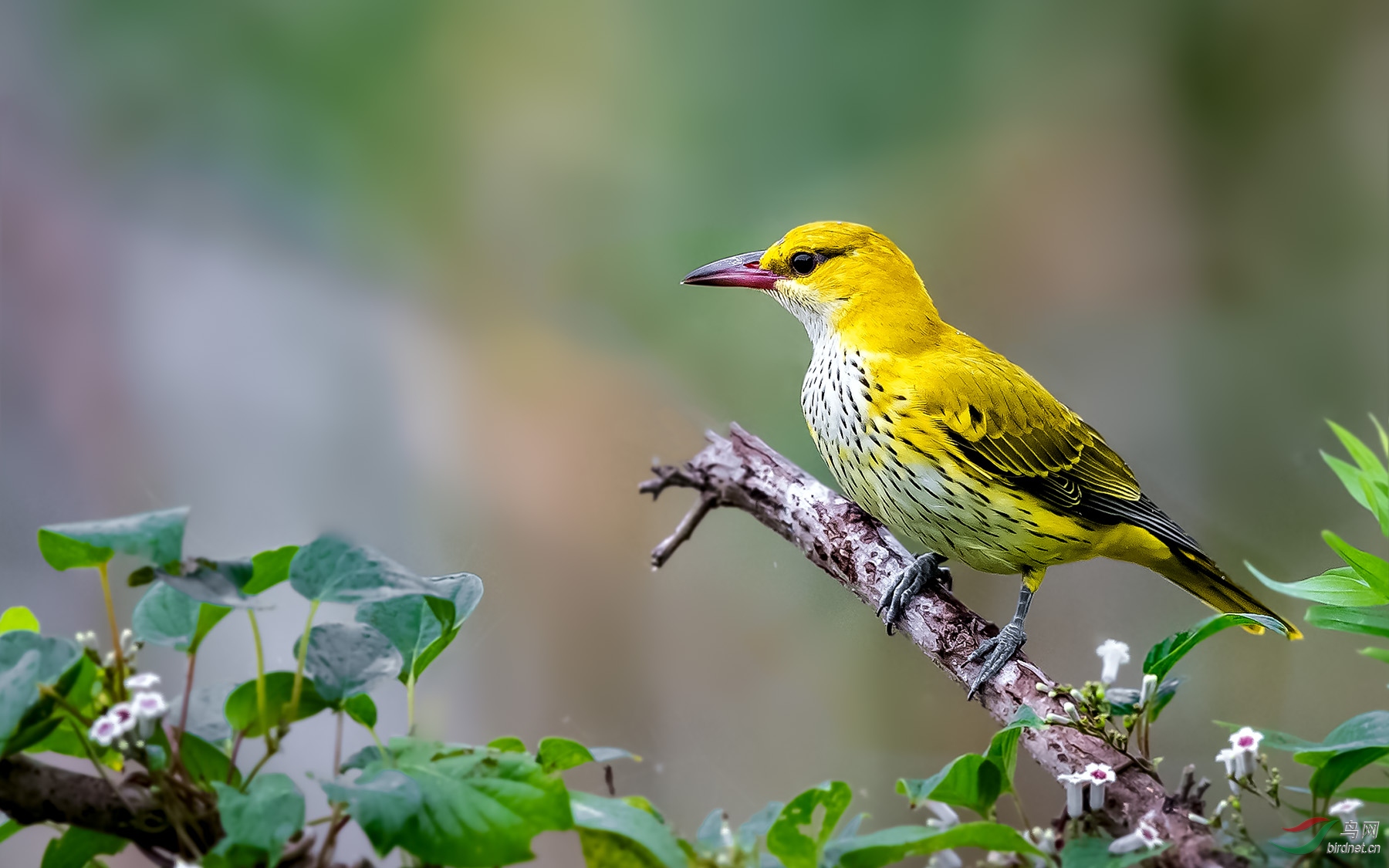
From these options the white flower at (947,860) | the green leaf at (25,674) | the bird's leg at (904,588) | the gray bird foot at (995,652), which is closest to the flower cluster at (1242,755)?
the white flower at (947,860)

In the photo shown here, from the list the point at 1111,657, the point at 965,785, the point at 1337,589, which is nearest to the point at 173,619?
the point at 965,785

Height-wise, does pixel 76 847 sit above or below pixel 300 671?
below

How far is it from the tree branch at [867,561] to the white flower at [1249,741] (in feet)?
0.29

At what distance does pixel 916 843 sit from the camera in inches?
22.0

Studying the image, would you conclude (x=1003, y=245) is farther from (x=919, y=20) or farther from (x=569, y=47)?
(x=569, y=47)

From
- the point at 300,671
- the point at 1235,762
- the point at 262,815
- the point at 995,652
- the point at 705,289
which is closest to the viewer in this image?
the point at 262,815

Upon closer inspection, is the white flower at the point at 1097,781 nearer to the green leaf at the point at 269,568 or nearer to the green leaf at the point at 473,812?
the green leaf at the point at 473,812

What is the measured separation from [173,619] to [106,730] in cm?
11

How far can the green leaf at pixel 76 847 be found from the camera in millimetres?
621

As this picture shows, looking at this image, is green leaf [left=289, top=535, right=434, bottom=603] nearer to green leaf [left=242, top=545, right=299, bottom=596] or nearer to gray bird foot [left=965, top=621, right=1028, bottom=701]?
green leaf [left=242, top=545, right=299, bottom=596]

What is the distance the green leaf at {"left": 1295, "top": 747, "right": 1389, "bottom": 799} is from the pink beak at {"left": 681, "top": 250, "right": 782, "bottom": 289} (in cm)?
99

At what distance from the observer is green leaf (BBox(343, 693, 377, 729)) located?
0.66 m

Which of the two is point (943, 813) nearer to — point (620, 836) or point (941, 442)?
point (620, 836)

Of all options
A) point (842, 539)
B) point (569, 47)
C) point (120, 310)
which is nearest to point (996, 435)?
point (842, 539)
